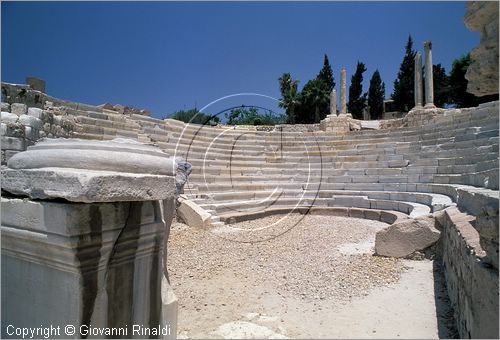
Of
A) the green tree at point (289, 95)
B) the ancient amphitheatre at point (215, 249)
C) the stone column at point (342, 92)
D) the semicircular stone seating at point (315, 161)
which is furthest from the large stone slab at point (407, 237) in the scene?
the green tree at point (289, 95)

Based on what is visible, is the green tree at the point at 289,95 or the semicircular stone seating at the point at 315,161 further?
the green tree at the point at 289,95

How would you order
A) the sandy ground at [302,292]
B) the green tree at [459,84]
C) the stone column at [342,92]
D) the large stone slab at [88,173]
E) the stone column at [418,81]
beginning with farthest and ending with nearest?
the green tree at [459,84] < the stone column at [342,92] < the stone column at [418,81] < the sandy ground at [302,292] < the large stone slab at [88,173]

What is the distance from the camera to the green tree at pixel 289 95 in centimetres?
3562

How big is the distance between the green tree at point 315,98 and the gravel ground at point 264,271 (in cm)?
3139

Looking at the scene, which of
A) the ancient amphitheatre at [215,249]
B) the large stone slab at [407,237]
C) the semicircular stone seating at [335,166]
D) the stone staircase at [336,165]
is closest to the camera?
the ancient amphitheatre at [215,249]

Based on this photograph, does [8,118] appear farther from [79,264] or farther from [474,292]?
[474,292]

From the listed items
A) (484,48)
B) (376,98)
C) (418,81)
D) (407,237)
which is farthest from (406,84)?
(484,48)

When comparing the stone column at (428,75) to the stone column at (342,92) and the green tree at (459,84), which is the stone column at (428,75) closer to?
the stone column at (342,92)

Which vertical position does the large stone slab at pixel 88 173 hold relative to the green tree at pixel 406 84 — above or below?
below

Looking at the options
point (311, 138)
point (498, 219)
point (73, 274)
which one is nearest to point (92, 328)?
point (73, 274)

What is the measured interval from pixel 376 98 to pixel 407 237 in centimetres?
3601

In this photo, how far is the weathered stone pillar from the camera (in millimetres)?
1655

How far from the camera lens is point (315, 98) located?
36.8m

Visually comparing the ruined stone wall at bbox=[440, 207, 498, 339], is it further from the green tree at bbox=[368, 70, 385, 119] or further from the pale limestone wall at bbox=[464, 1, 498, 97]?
the green tree at bbox=[368, 70, 385, 119]
